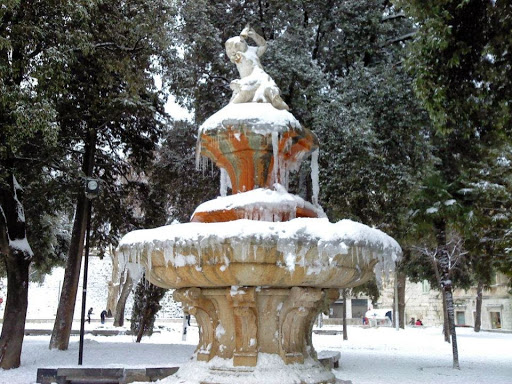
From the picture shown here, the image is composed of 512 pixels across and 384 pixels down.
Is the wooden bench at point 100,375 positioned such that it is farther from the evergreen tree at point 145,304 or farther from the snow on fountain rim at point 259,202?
the evergreen tree at point 145,304

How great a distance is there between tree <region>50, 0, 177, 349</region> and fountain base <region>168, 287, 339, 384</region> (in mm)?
6249

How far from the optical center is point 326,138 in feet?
42.4

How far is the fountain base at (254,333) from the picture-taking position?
503 cm

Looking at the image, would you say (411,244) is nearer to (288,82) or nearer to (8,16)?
(288,82)

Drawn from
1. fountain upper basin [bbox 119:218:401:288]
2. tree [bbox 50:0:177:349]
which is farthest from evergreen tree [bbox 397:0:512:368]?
tree [bbox 50:0:177:349]

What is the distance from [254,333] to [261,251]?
1027 millimetres

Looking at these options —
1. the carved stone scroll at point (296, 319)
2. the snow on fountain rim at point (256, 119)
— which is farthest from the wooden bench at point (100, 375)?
the snow on fountain rim at point (256, 119)

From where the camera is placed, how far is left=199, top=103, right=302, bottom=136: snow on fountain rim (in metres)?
5.79

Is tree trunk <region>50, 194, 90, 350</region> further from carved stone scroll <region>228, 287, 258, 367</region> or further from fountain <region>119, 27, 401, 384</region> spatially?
carved stone scroll <region>228, 287, 258, 367</region>

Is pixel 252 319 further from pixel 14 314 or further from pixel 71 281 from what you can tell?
pixel 71 281

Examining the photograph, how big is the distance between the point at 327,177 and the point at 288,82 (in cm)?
254

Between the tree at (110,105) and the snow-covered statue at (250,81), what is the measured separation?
4.12 metres

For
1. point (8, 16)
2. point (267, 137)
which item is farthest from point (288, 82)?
point (267, 137)

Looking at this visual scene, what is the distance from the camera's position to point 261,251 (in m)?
4.55
